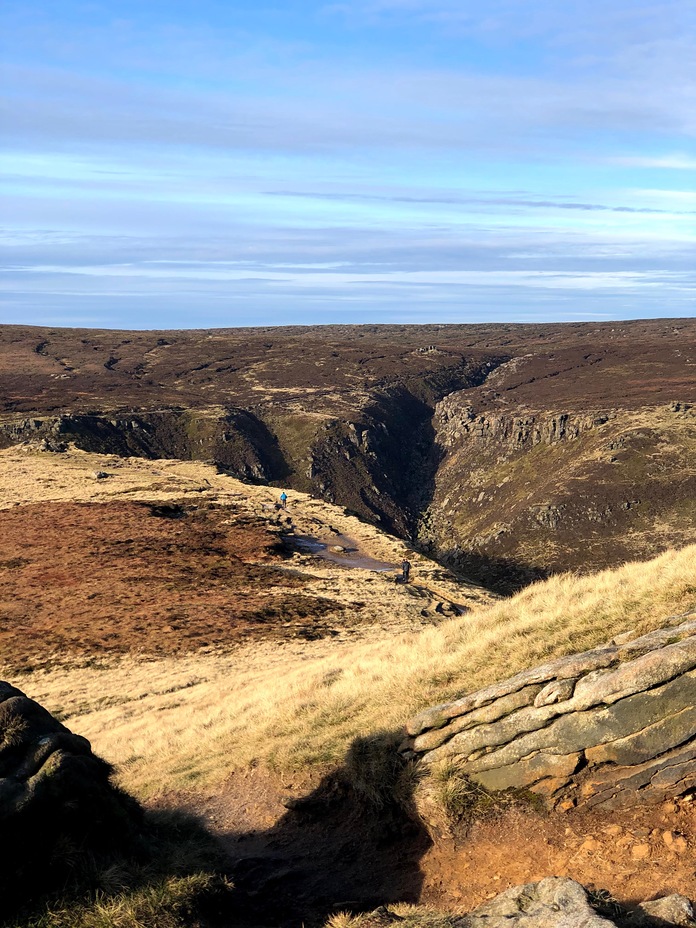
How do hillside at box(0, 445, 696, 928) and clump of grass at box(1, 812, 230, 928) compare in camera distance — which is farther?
hillside at box(0, 445, 696, 928)

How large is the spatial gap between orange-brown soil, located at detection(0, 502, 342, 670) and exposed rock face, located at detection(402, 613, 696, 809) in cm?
1816

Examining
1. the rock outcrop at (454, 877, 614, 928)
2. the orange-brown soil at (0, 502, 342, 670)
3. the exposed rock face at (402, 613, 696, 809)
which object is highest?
the exposed rock face at (402, 613, 696, 809)

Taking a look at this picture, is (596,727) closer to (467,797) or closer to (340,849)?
(467,797)

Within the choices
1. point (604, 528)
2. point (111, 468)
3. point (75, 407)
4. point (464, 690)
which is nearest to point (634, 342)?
point (604, 528)

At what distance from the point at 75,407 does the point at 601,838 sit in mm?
92797

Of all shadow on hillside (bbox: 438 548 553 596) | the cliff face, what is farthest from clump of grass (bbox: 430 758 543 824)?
the cliff face

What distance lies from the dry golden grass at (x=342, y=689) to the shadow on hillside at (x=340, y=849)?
84 centimetres

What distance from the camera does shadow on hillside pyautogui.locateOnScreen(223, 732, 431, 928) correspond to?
34.6 feet

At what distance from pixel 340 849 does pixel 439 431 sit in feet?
336

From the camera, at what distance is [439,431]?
113 metres

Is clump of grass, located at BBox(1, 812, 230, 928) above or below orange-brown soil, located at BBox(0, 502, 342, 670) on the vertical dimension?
above

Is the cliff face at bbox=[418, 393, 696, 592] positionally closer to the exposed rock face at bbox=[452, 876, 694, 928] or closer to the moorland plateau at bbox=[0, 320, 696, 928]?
the moorland plateau at bbox=[0, 320, 696, 928]

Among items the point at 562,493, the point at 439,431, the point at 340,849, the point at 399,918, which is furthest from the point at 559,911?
the point at 439,431

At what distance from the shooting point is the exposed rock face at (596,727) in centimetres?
1003
